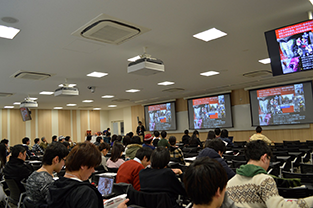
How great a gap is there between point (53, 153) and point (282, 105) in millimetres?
10130

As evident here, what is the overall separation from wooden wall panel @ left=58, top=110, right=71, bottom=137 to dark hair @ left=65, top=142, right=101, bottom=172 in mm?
17176

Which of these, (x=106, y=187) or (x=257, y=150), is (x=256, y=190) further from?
(x=106, y=187)

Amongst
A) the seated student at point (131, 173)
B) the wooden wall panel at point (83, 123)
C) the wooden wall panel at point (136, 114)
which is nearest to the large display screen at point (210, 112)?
the wooden wall panel at point (136, 114)

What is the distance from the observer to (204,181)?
1.21m

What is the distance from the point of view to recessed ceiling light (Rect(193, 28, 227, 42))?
4653 millimetres

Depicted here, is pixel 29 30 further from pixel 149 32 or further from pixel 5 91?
pixel 5 91

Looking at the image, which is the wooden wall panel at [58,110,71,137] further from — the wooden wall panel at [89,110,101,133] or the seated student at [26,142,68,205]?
the seated student at [26,142,68,205]

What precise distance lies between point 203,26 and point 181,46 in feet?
3.51

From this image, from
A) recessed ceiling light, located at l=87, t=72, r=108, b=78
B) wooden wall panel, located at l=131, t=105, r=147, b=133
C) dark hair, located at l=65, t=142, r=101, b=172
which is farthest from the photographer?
wooden wall panel, located at l=131, t=105, r=147, b=133

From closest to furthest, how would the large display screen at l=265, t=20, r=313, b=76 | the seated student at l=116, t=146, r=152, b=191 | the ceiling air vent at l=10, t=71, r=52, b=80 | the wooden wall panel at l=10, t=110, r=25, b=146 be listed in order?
the seated student at l=116, t=146, r=152, b=191
the large display screen at l=265, t=20, r=313, b=76
the ceiling air vent at l=10, t=71, r=52, b=80
the wooden wall panel at l=10, t=110, r=25, b=146

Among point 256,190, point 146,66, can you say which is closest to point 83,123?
point 146,66

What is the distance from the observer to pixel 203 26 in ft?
14.4

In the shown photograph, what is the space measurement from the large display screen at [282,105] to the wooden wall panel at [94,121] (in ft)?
40.5

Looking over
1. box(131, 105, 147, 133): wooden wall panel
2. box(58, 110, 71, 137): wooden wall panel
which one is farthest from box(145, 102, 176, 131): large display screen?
box(58, 110, 71, 137): wooden wall panel
